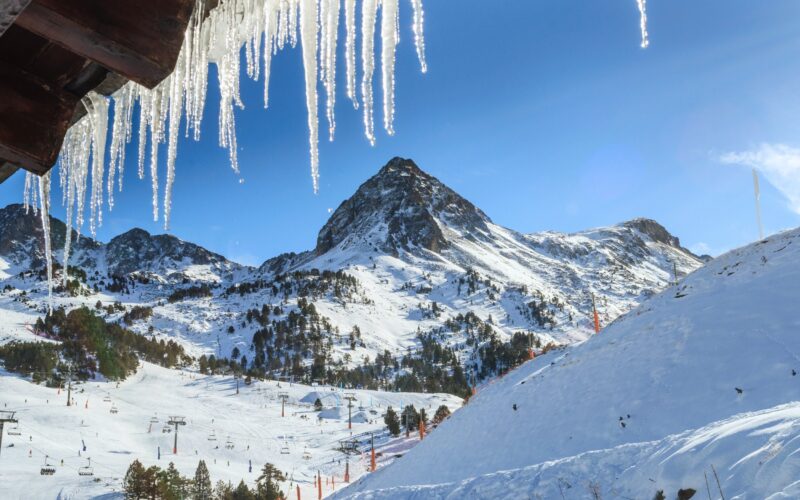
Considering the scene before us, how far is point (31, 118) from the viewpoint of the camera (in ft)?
8.71

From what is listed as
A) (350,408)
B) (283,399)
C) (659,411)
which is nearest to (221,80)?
(659,411)

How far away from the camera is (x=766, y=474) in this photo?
213 inches

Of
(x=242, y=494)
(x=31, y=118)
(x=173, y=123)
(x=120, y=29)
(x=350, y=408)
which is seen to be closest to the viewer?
(x=120, y=29)

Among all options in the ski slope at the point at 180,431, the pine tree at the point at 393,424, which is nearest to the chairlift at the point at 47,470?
the ski slope at the point at 180,431

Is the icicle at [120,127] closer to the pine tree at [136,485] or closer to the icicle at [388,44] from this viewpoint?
the icicle at [388,44]

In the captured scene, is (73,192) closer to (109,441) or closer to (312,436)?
(109,441)

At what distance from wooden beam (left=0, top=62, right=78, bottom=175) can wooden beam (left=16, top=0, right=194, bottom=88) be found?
0.68 meters

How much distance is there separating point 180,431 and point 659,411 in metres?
69.4

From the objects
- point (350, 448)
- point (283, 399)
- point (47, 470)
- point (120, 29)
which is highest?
point (120, 29)

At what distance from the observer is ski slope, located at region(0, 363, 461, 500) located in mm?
48838

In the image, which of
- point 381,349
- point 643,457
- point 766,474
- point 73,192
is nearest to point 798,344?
point 643,457

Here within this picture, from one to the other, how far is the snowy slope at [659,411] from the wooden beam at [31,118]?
643 centimetres

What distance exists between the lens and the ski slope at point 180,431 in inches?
1923

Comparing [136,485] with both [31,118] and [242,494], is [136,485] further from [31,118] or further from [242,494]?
[31,118]
